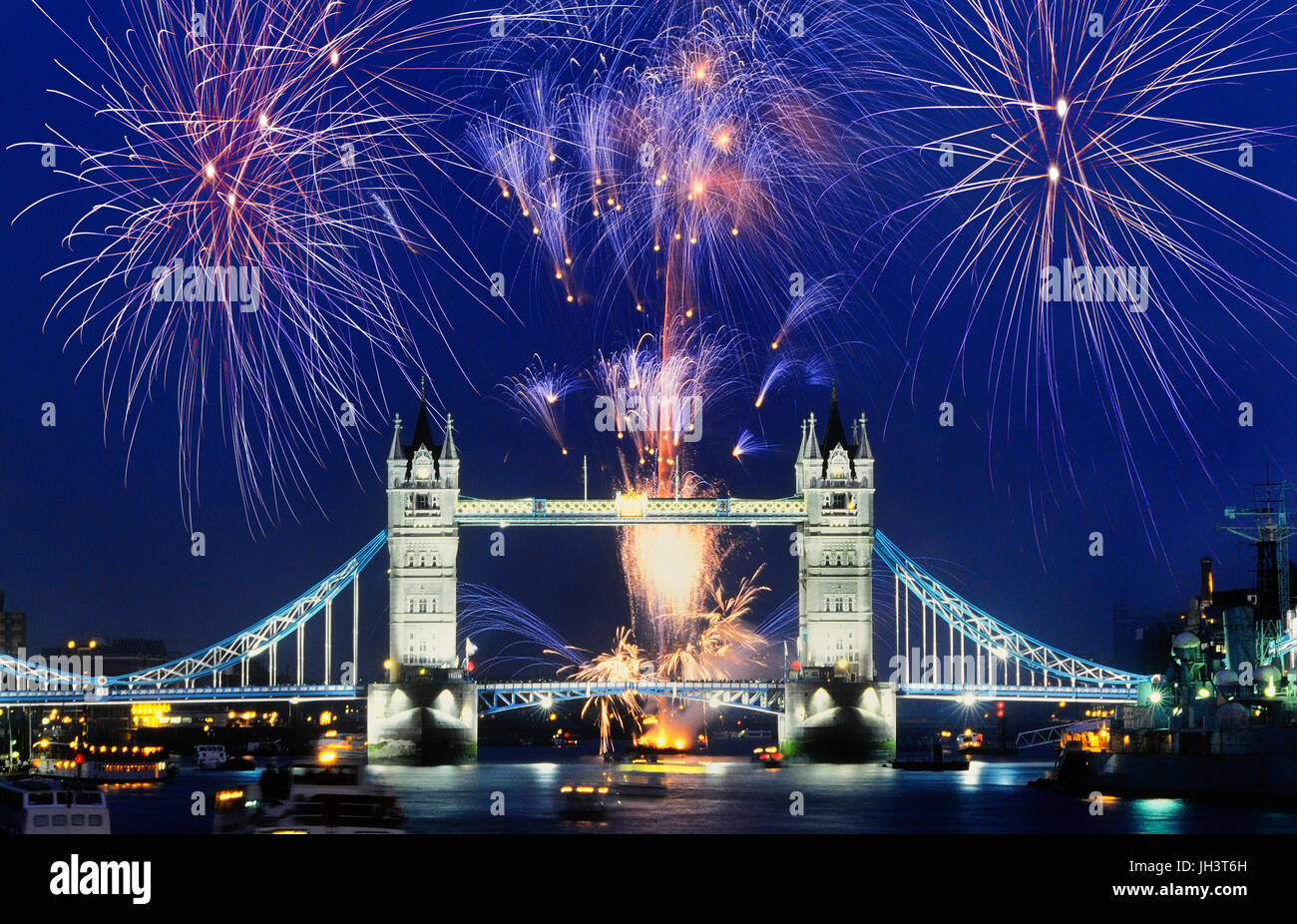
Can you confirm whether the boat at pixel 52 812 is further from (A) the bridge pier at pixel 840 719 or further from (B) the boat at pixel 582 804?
(A) the bridge pier at pixel 840 719

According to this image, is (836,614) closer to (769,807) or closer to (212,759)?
(769,807)

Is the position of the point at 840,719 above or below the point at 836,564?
below

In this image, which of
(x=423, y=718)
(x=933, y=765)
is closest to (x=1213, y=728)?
(x=933, y=765)

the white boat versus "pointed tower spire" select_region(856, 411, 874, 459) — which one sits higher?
"pointed tower spire" select_region(856, 411, 874, 459)

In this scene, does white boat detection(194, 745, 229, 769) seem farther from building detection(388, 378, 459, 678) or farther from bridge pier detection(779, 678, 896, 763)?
bridge pier detection(779, 678, 896, 763)

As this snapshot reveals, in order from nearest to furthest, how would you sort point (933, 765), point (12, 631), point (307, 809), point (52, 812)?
1. point (52, 812)
2. point (307, 809)
3. point (933, 765)
4. point (12, 631)

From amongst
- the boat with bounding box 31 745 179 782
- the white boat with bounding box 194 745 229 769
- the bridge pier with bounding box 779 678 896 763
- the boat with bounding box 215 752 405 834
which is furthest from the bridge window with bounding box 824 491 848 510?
the boat with bounding box 215 752 405 834
